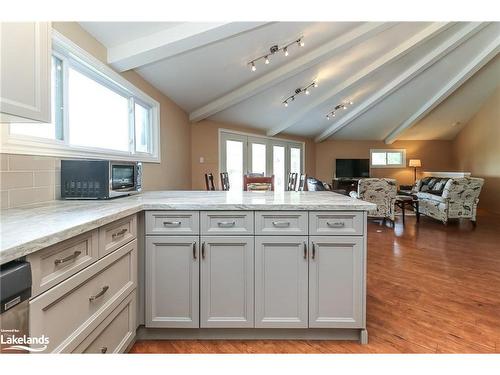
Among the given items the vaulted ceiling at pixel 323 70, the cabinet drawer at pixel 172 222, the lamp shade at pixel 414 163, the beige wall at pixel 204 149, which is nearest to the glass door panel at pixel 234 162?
the beige wall at pixel 204 149

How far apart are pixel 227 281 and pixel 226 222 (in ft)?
1.21

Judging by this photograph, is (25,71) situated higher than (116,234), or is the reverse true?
(25,71)

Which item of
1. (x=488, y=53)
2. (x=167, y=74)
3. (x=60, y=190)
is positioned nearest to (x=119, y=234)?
(x=60, y=190)

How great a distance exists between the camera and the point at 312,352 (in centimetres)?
180

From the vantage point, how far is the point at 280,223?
1.84 metres

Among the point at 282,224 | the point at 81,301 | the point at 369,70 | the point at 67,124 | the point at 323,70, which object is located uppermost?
the point at 369,70

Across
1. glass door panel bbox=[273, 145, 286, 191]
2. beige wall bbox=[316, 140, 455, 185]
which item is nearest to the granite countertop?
glass door panel bbox=[273, 145, 286, 191]

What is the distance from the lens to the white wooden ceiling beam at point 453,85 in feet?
19.7

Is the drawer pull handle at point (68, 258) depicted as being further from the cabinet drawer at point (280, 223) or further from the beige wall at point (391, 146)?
the beige wall at point (391, 146)

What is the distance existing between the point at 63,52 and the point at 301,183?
313 centimetres

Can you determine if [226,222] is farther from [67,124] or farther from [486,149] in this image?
[486,149]

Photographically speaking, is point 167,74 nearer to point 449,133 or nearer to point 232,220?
point 232,220

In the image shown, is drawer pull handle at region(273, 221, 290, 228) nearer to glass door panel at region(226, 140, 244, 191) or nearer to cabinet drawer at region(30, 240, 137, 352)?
cabinet drawer at region(30, 240, 137, 352)
